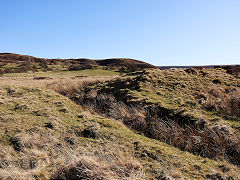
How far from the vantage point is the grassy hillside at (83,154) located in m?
4.08

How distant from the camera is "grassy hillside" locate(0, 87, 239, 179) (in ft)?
13.4

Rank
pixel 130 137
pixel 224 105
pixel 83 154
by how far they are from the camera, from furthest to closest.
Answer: pixel 224 105 < pixel 130 137 < pixel 83 154

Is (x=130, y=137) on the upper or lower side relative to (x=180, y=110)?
lower

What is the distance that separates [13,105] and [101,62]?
321 ft

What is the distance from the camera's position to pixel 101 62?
348ft

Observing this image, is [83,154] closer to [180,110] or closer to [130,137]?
[130,137]

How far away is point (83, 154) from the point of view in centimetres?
494

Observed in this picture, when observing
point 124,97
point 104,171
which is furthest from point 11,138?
point 124,97

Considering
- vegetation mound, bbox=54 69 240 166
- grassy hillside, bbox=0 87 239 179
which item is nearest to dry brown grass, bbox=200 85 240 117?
vegetation mound, bbox=54 69 240 166

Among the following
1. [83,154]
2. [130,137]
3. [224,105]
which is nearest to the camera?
[83,154]

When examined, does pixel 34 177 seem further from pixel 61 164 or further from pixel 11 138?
pixel 11 138

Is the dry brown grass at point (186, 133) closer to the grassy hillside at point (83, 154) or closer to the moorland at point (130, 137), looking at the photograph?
the moorland at point (130, 137)

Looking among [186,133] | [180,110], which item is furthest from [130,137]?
[180,110]

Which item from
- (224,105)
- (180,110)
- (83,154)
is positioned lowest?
(83,154)
